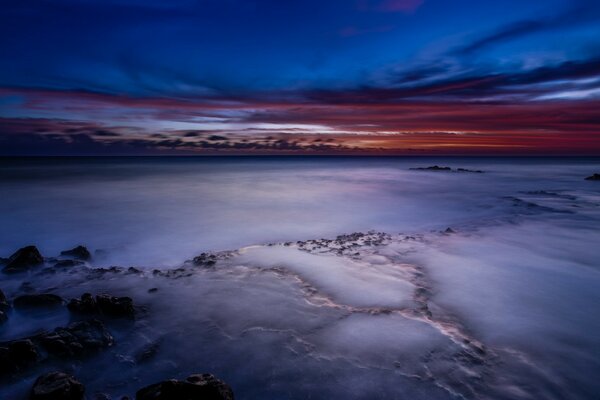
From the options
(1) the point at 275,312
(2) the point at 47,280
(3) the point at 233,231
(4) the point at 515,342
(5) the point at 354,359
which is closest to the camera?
(5) the point at 354,359

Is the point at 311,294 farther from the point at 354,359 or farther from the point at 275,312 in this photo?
the point at 354,359

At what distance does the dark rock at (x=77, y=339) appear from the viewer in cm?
389

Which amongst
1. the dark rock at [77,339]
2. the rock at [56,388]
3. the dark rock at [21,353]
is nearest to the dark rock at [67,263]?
the dark rock at [77,339]

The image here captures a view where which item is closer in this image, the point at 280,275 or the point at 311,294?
the point at 311,294

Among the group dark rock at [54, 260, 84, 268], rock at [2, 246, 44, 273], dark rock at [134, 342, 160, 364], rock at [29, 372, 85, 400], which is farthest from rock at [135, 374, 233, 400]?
rock at [2, 246, 44, 273]

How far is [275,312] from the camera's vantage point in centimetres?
498

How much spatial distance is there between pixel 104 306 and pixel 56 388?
1.85m

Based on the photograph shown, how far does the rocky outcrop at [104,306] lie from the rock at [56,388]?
1.56 meters

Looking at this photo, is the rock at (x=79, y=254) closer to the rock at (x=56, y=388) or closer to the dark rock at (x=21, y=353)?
the dark rock at (x=21, y=353)

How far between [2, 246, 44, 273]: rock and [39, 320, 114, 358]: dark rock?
3547mm

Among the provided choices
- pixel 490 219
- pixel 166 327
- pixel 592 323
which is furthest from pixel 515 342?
pixel 490 219

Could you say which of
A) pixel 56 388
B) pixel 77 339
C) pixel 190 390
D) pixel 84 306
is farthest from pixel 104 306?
pixel 190 390

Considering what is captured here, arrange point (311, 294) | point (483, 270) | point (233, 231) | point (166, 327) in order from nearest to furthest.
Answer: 1. point (166, 327)
2. point (311, 294)
3. point (483, 270)
4. point (233, 231)

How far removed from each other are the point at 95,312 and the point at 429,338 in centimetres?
441
